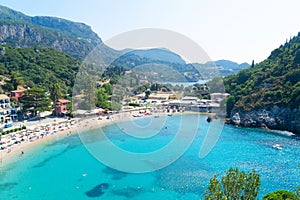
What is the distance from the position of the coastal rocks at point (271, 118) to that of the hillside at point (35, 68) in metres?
31.3

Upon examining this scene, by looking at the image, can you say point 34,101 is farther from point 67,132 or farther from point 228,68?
point 228,68

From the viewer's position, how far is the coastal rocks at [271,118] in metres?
28.0

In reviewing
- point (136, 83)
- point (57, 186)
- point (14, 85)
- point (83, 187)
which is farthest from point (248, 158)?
point (14, 85)

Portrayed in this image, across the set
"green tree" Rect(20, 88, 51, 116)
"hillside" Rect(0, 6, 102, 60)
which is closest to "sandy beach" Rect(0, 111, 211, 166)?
"green tree" Rect(20, 88, 51, 116)

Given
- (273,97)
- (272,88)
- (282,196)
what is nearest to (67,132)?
(282,196)

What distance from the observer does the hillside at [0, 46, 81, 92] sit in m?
44.2

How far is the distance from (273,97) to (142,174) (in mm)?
22447

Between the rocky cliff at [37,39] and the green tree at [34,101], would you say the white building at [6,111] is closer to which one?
the green tree at [34,101]

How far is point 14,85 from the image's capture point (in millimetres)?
39531

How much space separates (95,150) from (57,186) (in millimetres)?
7387

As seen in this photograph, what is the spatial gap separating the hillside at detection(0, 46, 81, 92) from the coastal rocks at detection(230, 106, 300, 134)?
31.3 meters

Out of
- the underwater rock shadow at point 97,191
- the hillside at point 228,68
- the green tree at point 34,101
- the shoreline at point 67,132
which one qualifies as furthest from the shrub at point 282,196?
the hillside at point 228,68

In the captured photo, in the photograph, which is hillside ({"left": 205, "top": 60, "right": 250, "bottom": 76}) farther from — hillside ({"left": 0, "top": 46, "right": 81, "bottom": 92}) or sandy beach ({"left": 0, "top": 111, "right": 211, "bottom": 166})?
sandy beach ({"left": 0, "top": 111, "right": 211, "bottom": 166})

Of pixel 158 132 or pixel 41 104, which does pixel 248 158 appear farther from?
pixel 41 104
